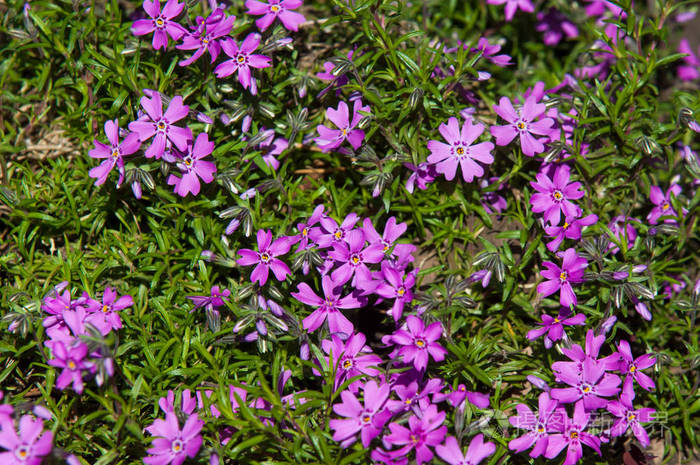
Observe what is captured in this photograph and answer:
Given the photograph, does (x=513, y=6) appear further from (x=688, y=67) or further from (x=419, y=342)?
(x=419, y=342)

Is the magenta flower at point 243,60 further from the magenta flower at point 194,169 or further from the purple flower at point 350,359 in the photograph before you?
the purple flower at point 350,359

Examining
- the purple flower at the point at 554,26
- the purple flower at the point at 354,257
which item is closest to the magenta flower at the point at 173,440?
the purple flower at the point at 354,257

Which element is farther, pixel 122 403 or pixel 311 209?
pixel 311 209

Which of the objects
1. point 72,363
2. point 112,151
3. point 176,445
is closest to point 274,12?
point 112,151

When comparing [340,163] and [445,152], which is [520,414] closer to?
[445,152]

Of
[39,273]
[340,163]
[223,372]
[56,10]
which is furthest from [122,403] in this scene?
[56,10]

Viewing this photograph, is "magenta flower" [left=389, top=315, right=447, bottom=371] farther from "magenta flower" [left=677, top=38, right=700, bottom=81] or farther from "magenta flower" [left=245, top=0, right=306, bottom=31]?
"magenta flower" [left=677, top=38, right=700, bottom=81]
